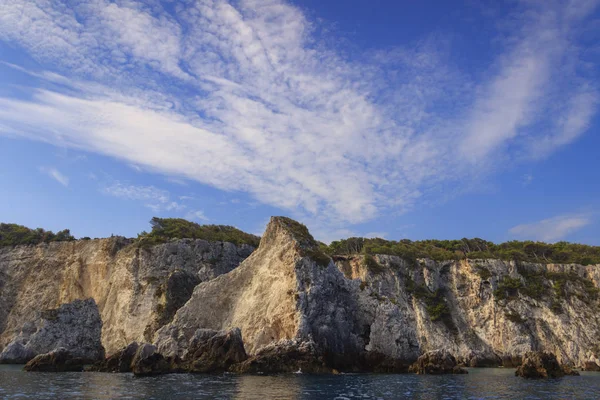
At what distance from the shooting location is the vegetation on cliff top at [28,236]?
7506 centimetres

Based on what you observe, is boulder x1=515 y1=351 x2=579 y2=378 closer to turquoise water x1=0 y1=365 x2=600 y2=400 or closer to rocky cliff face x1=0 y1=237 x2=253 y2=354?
turquoise water x1=0 y1=365 x2=600 y2=400

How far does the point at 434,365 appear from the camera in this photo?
136ft

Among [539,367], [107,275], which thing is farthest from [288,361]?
[107,275]

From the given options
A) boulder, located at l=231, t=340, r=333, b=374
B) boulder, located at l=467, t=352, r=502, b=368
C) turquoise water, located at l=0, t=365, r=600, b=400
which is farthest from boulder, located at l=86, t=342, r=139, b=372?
boulder, located at l=467, t=352, r=502, b=368

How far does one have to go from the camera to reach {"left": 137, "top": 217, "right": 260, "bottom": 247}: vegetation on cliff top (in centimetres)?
7019

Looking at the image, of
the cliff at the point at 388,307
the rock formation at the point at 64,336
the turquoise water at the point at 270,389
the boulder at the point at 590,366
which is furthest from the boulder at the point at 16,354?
the boulder at the point at 590,366

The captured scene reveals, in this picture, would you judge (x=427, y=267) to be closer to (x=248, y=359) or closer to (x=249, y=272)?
(x=249, y=272)

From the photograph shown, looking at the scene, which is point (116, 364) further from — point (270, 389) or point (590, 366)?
point (590, 366)

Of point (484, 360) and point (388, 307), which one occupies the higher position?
point (388, 307)

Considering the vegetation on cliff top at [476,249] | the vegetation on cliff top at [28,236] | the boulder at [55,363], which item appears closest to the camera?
the boulder at [55,363]

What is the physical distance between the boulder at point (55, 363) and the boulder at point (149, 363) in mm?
8113

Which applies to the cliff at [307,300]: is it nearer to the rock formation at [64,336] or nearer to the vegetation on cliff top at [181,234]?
the vegetation on cliff top at [181,234]

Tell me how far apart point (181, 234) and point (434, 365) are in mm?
45975

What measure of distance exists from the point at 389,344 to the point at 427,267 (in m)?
41.6
